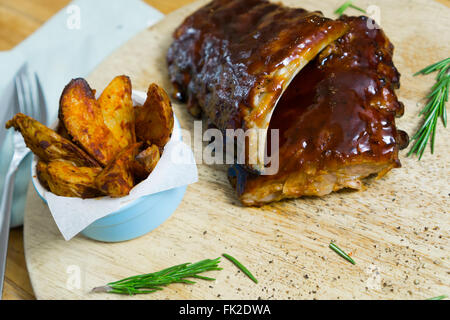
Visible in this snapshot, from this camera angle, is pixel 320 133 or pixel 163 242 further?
pixel 163 242

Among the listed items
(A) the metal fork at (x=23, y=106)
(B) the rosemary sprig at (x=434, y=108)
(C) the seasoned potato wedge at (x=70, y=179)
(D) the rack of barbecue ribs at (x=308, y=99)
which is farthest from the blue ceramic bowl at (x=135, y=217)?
(B) the rosemary sprig at (x=434, y=108)

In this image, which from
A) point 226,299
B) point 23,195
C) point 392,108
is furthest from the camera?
point 23,195

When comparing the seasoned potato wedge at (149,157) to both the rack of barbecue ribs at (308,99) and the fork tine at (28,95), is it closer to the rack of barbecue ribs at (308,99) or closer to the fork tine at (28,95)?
the rack of barbecue ribs at (308,99)

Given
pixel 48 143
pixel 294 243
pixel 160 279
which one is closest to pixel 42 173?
→ pixel 48 143

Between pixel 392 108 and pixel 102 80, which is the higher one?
pixel 102 80

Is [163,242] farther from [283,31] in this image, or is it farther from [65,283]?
[283,31]

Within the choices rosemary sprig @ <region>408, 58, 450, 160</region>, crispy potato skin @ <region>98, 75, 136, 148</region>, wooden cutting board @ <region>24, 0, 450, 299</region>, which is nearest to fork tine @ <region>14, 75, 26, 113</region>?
wooden cutting board @ <region>24, 0, 450, 299</region>
